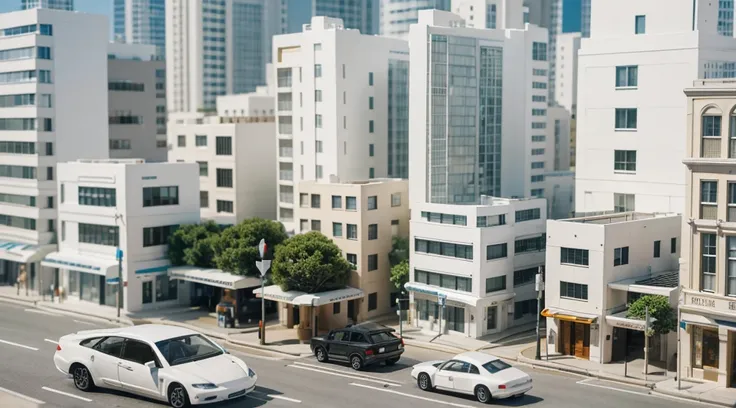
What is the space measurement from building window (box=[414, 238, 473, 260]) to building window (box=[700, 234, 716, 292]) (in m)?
16.1

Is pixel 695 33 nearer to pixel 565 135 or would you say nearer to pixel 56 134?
pixel 56 134

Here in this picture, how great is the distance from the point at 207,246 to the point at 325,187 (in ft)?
28.7

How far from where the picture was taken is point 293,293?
56.8 m

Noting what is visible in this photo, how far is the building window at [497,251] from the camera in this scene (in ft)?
185

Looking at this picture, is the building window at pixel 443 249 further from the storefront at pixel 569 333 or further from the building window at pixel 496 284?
the storefront at pixel 569 333

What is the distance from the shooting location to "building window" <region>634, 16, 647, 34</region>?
60.1m

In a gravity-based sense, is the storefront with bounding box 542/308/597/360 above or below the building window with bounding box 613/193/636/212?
below

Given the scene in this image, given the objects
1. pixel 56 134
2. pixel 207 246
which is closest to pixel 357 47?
pixel 207 246

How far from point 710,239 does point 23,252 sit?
5312 cm

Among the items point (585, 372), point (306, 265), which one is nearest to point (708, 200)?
point (585, 372)

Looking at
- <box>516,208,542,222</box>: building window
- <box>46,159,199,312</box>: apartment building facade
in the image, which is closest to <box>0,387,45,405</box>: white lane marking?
<box>46,159,199,312</box>: apartment building facade

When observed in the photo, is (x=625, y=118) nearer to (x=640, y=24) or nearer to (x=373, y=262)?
(x=640, y=24)

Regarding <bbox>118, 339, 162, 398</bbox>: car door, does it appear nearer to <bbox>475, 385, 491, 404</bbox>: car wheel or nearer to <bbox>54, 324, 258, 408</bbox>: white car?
<bbox>54, 324, 258, 408</bbox>: white car

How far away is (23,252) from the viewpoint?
75062 millimetres
